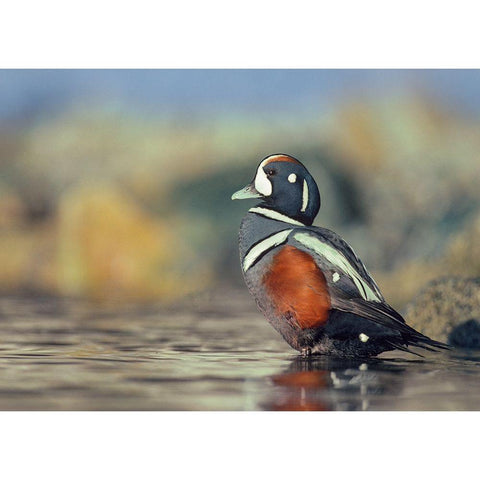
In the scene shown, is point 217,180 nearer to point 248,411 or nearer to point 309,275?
point 309,275

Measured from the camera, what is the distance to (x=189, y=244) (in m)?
7.82

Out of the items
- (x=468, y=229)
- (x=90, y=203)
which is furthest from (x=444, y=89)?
(x=90, y=203)

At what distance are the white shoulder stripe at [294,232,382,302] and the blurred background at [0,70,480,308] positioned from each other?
105cm

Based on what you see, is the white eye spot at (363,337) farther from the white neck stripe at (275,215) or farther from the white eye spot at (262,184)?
the white eye spot at (262,184)

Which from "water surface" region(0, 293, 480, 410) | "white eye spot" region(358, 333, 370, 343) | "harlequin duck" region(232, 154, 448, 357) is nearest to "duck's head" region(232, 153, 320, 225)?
"harlequin duck" region(232, 154, 448, 357)

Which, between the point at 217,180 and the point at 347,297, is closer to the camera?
the point at 347,297

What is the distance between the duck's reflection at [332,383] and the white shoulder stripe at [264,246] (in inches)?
28.5

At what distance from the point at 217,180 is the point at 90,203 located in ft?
3.54

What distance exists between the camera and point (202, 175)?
7711mm

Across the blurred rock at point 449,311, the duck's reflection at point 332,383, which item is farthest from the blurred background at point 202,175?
the duck's reflection at point 332,383

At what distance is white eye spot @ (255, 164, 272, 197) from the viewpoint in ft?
22.1

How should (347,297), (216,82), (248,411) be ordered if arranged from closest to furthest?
(248,411) < (347,297) < (216,82)

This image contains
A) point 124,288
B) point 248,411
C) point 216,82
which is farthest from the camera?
point 124,288

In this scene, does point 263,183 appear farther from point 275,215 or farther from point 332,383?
point 332,383
